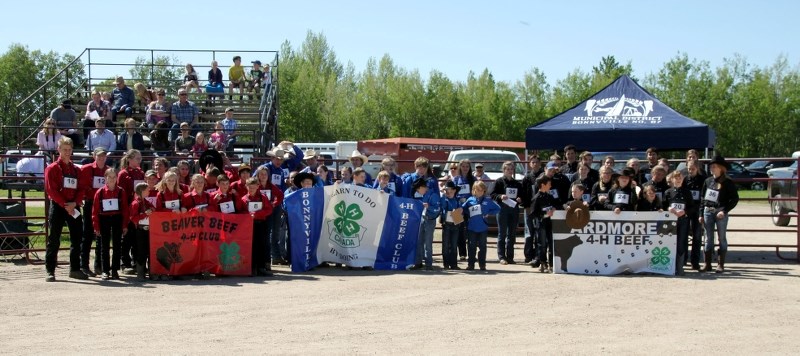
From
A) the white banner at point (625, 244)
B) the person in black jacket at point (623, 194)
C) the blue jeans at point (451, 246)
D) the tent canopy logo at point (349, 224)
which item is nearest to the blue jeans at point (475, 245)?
the blue jeans at point (451, 246)

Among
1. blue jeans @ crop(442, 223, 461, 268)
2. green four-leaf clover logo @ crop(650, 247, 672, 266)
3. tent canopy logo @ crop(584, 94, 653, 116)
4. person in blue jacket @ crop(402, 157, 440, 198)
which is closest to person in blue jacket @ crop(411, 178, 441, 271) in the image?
person in blue jacket @ crop(402, 157, 440, 198)

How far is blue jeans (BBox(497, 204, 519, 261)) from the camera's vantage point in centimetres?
1545

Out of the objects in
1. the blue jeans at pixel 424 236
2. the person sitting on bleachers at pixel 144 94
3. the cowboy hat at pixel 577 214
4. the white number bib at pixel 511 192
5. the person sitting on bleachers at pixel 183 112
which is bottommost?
the blue jeans at pixel 424 236

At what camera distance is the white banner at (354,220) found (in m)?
14.8

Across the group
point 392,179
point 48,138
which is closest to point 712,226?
point 392,179

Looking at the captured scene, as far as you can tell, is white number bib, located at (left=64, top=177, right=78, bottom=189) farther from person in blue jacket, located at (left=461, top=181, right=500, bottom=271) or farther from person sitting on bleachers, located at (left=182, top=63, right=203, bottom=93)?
person sitting on bleachers, located at (left=182, top=63, right=203, bottom=93)

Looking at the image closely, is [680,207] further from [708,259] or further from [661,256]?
[708,259]

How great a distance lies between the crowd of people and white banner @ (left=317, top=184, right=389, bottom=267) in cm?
23

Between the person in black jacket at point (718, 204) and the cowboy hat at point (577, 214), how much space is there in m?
2.00

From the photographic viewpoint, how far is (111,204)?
13336mm

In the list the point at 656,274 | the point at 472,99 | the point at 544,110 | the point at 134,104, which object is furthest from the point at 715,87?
the point at 656,274

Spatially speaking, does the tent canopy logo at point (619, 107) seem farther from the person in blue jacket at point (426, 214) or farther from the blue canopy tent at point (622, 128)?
the person in blue jacket at point (426, 214)

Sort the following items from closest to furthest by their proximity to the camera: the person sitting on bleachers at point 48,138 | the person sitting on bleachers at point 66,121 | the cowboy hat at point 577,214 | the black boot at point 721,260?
the cowboy hat at point 577,214
the black boot at point 721,260
the person sitting on bleachers at point 48,138
the person sitting on bleachers at point 66,121

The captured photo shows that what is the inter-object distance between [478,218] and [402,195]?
151cm
